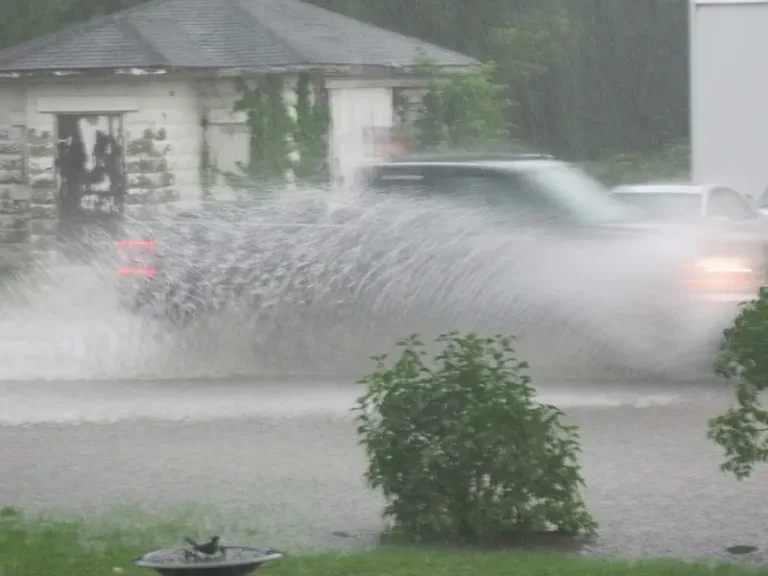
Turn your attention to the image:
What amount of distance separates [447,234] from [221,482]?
4894 mm

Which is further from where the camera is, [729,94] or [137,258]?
[729,94]

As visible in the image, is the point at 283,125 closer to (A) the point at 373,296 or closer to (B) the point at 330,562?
(A) the point at 373,296

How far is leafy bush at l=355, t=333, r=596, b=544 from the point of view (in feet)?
23.7

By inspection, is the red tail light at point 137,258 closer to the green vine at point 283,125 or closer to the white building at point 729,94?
the white building at point 729,94

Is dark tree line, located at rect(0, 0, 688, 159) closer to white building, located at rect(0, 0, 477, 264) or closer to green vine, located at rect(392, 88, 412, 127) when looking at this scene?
green vine, located at rect(392, 88, 412, 127)

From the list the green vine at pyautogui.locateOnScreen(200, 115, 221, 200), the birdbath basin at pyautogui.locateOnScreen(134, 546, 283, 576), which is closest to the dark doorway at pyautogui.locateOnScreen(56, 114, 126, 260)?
the green vine at pyautogui.locateOnScreen(200, 115, 221, 200)

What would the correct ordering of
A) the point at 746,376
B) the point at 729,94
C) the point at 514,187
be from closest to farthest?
the point at 746,376, the point at 514,187, the point at 729,94

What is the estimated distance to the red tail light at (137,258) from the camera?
46.6 ft

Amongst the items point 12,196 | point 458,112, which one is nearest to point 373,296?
point 12,196

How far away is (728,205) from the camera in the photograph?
55.4 feet

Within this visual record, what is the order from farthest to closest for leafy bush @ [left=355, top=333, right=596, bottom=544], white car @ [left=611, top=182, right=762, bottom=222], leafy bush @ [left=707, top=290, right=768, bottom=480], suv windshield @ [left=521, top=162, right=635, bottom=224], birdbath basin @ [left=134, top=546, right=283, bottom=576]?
white car @ [left=611, top=182, right=762, bottom=222]
suv windshield @ [left=521, top=162, right=635, bottom=224]
leafy bush @ [left=355, top=333, right=596, bottom=544]
leafy bush @ [left=707, top=290, right=768, bottom=480]
birdbath basin @ [left=134, top=546, right=283, bottom=576]

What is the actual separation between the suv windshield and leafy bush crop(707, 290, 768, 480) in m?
6.05

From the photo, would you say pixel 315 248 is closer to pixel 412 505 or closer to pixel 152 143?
pixel 412 505

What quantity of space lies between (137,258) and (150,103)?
9586 millimetres
